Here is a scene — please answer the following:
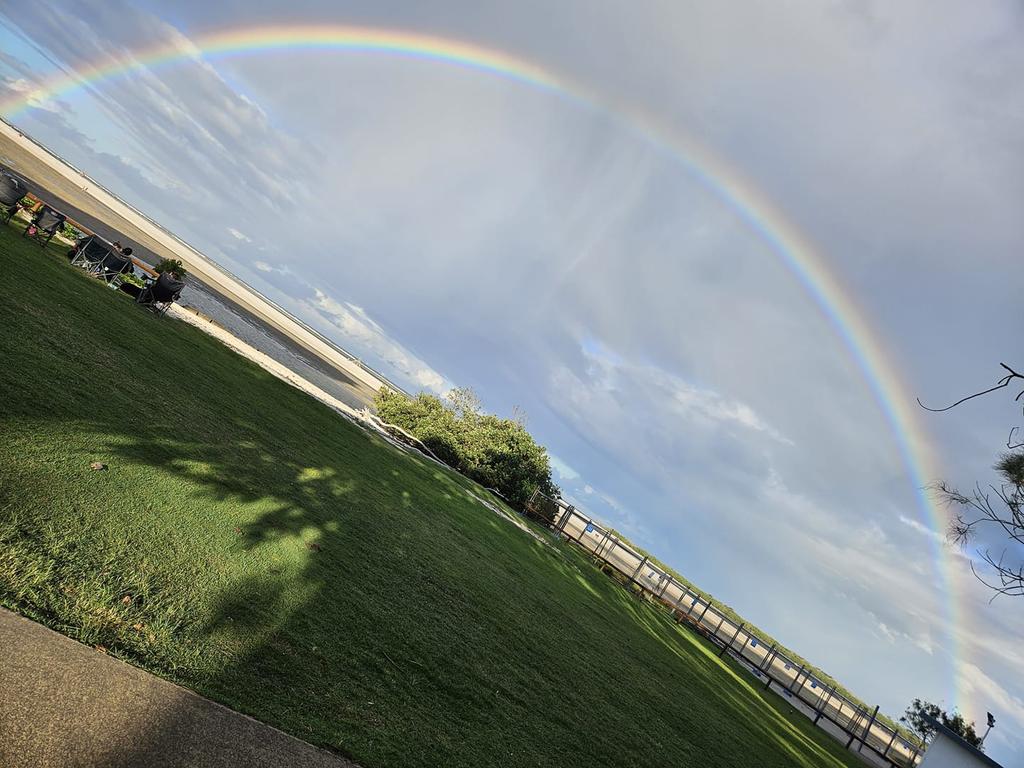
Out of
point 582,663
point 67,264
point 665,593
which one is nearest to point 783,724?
point 582,663

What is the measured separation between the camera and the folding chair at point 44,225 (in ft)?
41.4

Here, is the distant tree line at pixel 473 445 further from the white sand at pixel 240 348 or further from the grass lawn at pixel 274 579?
the grass lawn at pixel 274 579

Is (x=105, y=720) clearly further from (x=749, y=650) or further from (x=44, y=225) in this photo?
(x=749, y=650)

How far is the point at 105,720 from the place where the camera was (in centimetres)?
Result: 239

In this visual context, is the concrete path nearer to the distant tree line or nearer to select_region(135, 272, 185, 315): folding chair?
select_region(135, 272, 185, 315): folding chair

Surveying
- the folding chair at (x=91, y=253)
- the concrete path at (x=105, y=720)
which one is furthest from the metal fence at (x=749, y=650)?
the concrete path at (x=105, y=720)

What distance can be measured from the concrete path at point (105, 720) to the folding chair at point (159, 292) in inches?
492

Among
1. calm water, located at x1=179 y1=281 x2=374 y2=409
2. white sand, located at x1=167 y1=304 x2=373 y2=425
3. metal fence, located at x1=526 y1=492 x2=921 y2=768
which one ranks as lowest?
calm water, located at x1=179 y1=281 x2=374 y2=409

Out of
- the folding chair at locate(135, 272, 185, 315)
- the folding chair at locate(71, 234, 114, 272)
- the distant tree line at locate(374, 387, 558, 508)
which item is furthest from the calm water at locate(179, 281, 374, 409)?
the folding chair at locate(135, 272, 185, 315)

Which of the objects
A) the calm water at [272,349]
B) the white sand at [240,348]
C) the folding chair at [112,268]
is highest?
the folding chair at [112,268]

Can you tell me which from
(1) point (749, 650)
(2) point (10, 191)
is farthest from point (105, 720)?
(1) point (749, 650)

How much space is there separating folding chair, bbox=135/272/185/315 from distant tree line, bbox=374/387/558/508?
14567 mm

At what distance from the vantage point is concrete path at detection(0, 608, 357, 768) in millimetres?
2178

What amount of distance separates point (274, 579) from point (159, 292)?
38.2 ft
